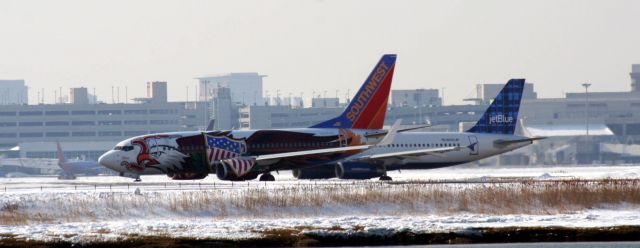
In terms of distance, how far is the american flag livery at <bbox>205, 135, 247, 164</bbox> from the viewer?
81.1 meters

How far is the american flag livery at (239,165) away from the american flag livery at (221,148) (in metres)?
1.20

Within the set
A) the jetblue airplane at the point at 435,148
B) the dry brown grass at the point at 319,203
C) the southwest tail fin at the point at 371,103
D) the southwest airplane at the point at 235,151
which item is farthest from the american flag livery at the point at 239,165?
the dry brown grass at the point at 319,203

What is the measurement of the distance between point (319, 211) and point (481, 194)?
7786 mm

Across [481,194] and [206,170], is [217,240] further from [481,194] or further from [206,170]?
[206,170]

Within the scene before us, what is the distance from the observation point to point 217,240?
45500 millimetres

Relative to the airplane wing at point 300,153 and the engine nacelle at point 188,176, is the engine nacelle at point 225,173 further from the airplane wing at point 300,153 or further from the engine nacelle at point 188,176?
the engine nacelle at point 188,176

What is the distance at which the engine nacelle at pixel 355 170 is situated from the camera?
81188 millimetres

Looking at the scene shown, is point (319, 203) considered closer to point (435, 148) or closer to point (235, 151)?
point (235, 151)

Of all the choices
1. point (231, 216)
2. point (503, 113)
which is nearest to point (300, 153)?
point (503, 113)

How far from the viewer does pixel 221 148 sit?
81125 mm

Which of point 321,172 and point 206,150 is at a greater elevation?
point 206,150

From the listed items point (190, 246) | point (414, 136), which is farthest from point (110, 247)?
point (414, 136)

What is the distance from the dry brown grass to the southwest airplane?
63.4 ft

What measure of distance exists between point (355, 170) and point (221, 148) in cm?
827
